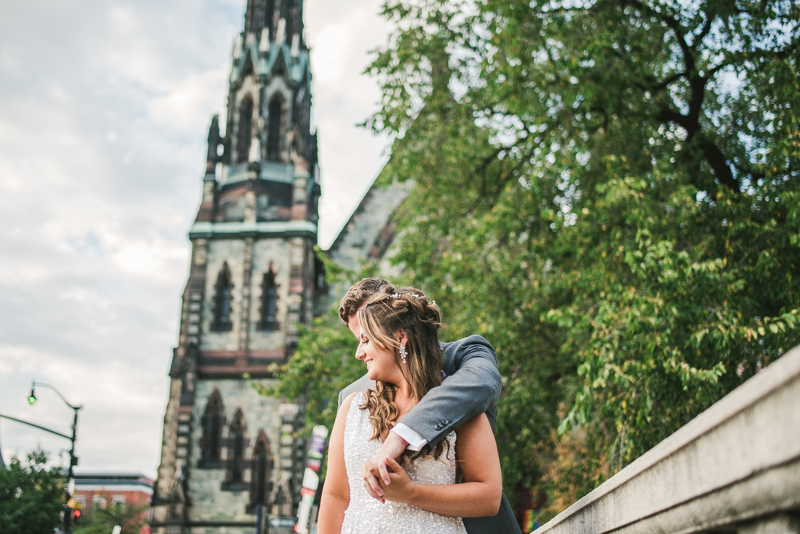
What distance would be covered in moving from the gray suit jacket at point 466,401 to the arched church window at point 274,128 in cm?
2605

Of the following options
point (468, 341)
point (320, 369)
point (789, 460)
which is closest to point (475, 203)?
point (320, 369)

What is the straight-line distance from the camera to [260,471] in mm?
23828

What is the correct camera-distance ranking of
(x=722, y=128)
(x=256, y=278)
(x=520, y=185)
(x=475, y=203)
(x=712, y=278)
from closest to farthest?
(x=712, y=278), (x=722, y=128), (x=520, y=185), (x=475, y=203), (x=256, y=278)

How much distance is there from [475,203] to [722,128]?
4.42 meters

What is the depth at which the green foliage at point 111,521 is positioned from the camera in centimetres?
3841

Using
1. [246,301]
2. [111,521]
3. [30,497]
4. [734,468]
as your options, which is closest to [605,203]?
[734,468]

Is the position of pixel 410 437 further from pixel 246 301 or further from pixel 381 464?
pixel 246 301

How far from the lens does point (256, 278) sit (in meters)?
25.3

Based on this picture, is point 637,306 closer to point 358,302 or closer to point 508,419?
point 508,419

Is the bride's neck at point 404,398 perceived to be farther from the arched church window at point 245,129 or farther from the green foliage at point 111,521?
the green foliage at point 111,521

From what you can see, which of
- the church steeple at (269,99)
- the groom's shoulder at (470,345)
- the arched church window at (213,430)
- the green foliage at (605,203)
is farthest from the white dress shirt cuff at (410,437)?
the church steeple at (269,99)

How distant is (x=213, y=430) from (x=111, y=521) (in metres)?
22.0

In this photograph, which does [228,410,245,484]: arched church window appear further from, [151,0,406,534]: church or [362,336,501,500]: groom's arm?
[362,336,501,500]: groom's arm

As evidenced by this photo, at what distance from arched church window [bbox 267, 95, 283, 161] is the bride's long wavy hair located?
85.5ft
